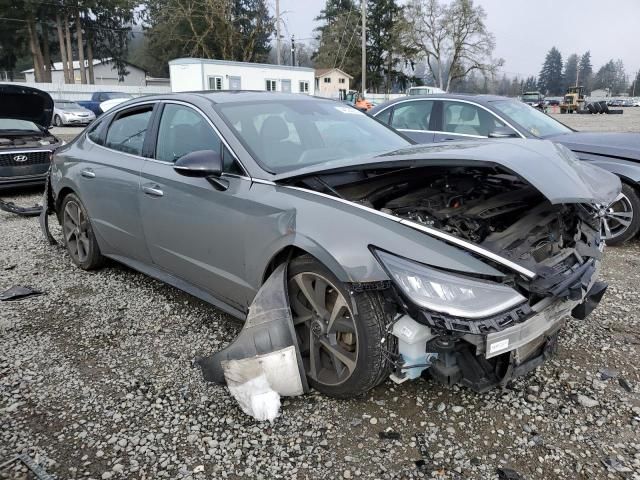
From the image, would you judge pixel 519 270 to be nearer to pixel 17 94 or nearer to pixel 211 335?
pixel 211 335

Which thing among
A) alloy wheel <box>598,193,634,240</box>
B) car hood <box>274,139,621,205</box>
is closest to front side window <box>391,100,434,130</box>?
alloy wheel <box>598,193,634,240</box>

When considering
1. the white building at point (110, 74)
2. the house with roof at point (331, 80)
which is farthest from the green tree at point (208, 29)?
the house with roof at point (331, 80)

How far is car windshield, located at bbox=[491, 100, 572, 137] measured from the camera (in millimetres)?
6191

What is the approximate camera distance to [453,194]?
2.93m

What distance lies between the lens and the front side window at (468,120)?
6.21m

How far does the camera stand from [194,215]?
10.7 ft

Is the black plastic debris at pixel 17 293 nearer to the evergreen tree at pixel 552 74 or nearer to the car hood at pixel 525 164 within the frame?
the car hood at pixel 525 164

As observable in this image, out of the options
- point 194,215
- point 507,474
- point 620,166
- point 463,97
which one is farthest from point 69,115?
point 507,474

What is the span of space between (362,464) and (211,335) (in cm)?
156

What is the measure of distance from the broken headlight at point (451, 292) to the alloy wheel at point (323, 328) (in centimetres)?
37

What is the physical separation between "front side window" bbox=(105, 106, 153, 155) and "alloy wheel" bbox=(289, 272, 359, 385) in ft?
6.48

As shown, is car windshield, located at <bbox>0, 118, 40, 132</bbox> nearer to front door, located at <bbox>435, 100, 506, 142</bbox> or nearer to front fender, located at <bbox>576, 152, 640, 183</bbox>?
front door, located at <bbox>435, 100, 506, 142</bbox>

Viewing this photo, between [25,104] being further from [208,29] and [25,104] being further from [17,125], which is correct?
[208,29]

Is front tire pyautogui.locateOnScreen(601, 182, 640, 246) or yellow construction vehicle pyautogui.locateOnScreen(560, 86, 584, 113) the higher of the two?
yellow construction vehicle pyautogui.locateOnScreen(560, 86, 584, 113)
